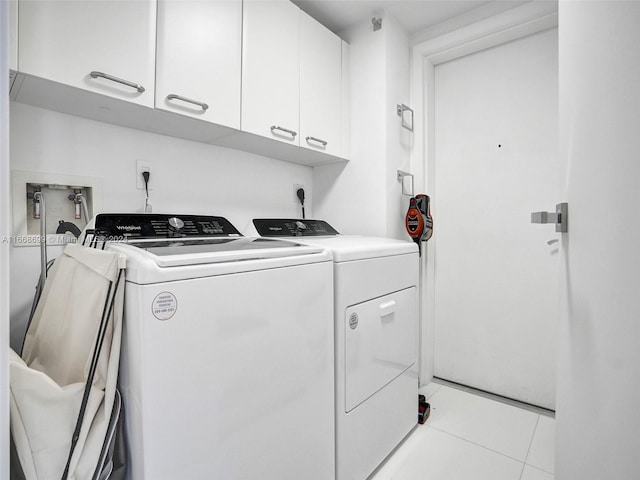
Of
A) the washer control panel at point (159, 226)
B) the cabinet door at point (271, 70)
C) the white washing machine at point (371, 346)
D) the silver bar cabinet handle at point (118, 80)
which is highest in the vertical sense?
the cabinet door at point (271, 70)

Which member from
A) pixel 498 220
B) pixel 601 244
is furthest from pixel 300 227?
pixel 601 244

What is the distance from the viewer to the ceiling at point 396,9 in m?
1.92

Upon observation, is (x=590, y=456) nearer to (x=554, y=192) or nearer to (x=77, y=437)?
(x=77, y=437)

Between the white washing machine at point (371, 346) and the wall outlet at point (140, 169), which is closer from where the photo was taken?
the white washing machine at point (371, 346)

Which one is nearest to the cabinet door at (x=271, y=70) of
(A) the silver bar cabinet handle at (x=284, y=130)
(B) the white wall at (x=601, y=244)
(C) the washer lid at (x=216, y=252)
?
(A) the silver bar cabinet handle at (x=284, y=130)

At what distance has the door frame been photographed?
6.59 ft

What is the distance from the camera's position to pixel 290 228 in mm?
1870

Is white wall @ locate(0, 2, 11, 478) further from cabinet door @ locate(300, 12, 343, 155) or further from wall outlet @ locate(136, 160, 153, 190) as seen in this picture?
cabinet door @ locate(300, 12, 343, 155)

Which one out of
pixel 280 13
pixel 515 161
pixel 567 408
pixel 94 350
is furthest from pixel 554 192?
pixel 94 350

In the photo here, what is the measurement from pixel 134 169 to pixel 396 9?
1772mm

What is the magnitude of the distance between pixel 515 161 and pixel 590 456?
5.92 feet

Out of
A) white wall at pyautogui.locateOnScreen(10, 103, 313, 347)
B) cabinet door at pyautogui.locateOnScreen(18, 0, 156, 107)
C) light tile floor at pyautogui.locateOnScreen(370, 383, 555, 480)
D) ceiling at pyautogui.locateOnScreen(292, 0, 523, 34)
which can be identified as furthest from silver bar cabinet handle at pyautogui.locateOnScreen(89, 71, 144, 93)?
light tile floor at pyautogui.locateOnScreen(370, 383, 555, 480)

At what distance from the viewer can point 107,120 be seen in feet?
4.37

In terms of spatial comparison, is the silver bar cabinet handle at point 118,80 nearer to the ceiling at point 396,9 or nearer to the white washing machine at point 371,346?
the white washing machine at point 371,346
